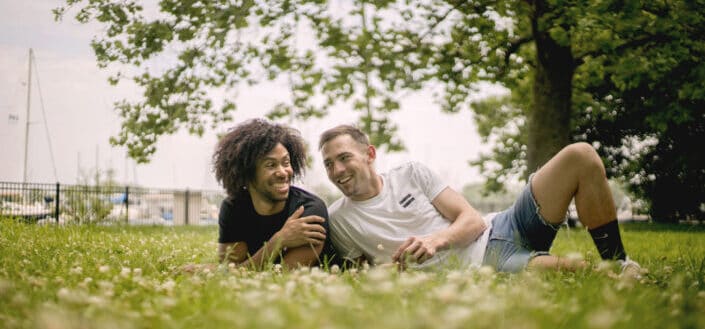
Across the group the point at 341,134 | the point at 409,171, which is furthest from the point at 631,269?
the point at 341,134

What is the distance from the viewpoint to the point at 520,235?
4.40 meters

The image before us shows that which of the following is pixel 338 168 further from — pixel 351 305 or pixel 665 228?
pixel 665 228

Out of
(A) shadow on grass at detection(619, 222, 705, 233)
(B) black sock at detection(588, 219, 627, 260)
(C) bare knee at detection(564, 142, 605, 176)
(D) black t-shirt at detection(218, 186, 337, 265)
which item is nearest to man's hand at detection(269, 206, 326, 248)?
(D) black t-shirt at detection(218, 186, 337, 265)

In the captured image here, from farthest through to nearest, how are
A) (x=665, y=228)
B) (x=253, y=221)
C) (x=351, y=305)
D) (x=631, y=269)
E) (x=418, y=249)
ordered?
1. (x=665, y=228)
2. (x=253, y=221)
3. (x=418, y=249)
4. (x=631, y=269)
5. (x=351, y=305)

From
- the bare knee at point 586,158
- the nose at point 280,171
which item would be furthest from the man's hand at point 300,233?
the bare knee at point 586,158

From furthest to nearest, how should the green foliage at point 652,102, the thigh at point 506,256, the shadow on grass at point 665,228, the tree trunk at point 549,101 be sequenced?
the shadow on grass at point 665,228
the tree trunk at point 549,101
the green foliage at point 652,102
the thigh at point 506,256

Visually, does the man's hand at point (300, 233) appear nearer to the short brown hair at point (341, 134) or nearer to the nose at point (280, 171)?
the nose at point (280, 171)

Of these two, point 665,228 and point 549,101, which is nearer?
point 549,101

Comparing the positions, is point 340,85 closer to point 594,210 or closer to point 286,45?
point 286,45

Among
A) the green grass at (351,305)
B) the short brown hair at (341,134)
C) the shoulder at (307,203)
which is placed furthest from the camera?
the short brown hair at (341,134)

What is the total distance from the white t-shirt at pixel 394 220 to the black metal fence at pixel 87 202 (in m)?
9.57

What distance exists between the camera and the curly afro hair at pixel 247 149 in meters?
4.59

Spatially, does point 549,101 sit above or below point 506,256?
above

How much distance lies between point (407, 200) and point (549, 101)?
9.73 meters
